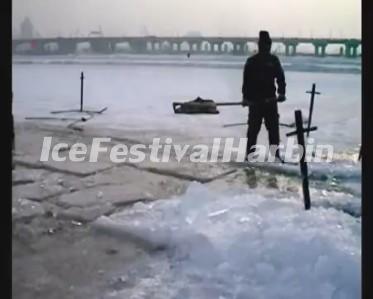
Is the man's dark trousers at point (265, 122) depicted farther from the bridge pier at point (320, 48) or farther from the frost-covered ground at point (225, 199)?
the bridge pier at point (320, 48)

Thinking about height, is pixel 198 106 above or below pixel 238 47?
below

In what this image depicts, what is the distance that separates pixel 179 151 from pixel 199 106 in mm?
90

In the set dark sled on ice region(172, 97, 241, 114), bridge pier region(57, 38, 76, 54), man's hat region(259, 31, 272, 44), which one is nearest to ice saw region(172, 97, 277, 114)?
dark sled on ice region(172, 97, 241, 114)

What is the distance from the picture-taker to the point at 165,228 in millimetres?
841

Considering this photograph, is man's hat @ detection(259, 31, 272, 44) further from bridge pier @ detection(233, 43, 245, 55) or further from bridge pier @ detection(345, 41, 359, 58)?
bridge pier @ detection(345, 41, 359, 58)

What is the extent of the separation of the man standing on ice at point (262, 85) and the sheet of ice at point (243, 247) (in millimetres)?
138

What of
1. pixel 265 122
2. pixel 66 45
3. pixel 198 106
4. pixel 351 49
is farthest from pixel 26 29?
pixel 351 49

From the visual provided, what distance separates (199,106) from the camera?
35.6 inches

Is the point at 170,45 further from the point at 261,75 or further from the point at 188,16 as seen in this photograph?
the point at 261,75

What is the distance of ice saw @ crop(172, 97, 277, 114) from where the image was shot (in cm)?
90

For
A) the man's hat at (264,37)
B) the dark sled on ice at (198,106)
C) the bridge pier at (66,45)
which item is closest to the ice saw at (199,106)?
the dark sled on ice at (198,106)

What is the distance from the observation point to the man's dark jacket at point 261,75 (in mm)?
896

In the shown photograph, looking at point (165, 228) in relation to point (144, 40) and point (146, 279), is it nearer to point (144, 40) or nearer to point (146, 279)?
point (146, 279)

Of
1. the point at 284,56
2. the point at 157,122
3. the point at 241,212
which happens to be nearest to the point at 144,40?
the point at 157,122
